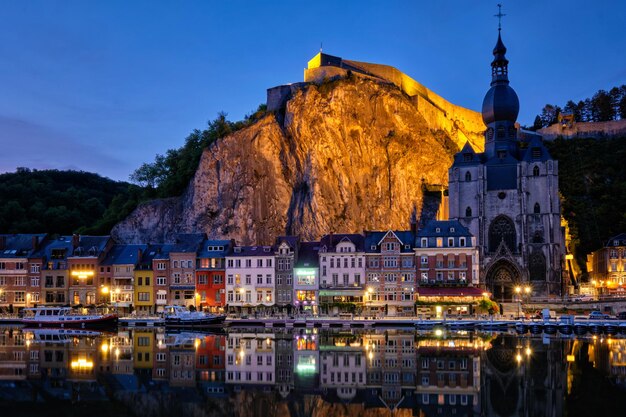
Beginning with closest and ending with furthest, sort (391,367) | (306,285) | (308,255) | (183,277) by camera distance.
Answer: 1. (391,367)
2. (306,285)
3. (308,255)
4. (183,277)

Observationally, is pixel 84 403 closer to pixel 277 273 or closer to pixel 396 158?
pixel 277 273

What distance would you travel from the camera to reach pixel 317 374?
1240 inches

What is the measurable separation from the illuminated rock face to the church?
12507 mm

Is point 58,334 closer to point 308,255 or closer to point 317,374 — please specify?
point 308,255

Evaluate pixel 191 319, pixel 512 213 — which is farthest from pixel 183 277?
pixel 512 213

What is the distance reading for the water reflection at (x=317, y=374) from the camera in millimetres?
25297

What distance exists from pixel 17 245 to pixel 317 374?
176 ft

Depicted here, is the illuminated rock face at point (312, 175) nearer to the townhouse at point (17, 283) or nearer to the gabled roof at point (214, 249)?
the gabled roof at point (214, 249)

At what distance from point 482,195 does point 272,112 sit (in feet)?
99.8

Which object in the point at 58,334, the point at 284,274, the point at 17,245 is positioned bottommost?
the point at 58,334

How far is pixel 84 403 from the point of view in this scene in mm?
25734

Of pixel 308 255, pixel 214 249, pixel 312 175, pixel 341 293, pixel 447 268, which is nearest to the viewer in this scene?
pixel 447 268

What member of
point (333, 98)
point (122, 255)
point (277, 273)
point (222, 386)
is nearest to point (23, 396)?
point (222, 386)

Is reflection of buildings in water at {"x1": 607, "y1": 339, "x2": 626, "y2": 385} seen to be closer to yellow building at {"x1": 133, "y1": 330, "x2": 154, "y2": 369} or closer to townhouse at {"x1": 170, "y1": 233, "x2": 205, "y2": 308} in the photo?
yellow building at {"x1": 133, "y1": 330, "x2": 154, "y2": 369}
